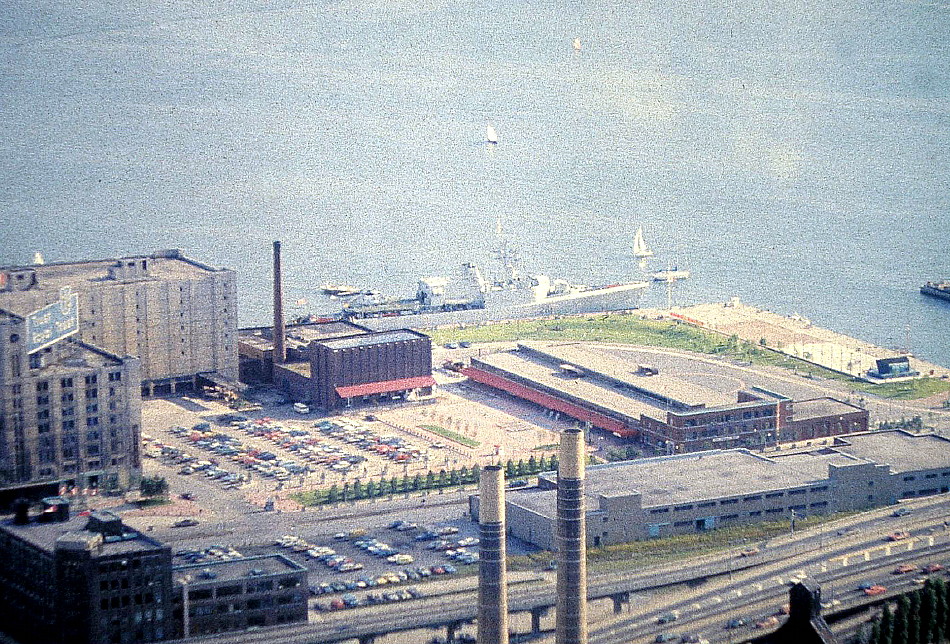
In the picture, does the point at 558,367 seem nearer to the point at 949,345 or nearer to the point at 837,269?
the point at 949,345

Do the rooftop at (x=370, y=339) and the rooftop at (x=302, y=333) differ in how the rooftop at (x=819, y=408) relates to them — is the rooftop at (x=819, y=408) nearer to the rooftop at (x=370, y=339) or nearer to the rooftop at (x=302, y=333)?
the rooftop at (x=370, y=339)

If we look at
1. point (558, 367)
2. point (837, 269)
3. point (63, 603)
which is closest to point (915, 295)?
point (837, 269)

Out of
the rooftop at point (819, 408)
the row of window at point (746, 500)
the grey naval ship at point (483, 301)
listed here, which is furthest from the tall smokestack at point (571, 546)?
the grey naval ship at point (483, 301)

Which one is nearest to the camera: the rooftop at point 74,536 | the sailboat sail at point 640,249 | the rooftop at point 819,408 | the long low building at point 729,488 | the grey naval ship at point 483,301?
the rooftop at point 74,536

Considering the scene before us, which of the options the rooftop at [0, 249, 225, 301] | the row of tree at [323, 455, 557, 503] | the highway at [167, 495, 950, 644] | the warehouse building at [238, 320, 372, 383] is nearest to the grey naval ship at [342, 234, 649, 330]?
the warehouse building at [238, 320, 372, 383]

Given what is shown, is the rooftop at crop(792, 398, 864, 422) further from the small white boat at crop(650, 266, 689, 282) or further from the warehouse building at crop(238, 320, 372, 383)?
the small white boat at crop(650, 266, 689, 282)

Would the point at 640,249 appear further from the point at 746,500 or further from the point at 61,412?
the point at 61,412
